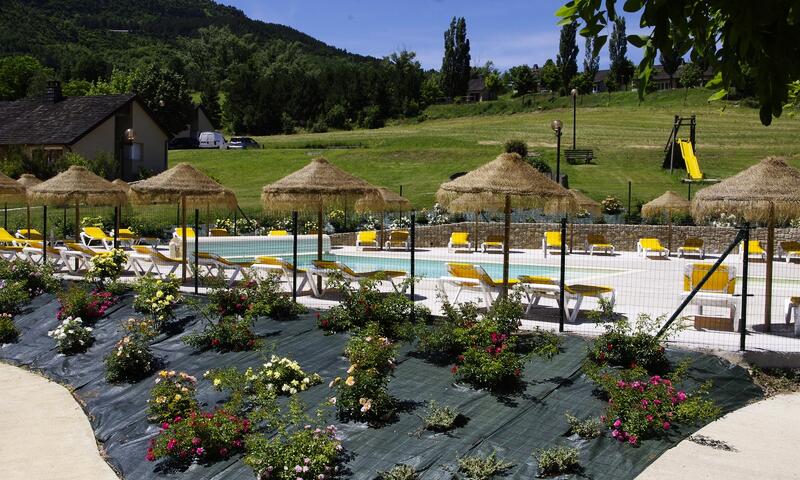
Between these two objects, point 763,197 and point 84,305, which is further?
point 84,305

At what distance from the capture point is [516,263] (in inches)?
895

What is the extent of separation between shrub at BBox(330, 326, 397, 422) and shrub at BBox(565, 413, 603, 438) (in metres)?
1.83

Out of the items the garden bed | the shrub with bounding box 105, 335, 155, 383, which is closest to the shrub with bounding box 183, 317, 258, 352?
the garden bed

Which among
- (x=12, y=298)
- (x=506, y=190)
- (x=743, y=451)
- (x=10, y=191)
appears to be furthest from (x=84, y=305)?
(x=743, y=451)

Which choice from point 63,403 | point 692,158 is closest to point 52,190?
point 63,403

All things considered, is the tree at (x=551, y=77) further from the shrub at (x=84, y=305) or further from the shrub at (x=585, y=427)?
the shrub at (x=585, y=427)

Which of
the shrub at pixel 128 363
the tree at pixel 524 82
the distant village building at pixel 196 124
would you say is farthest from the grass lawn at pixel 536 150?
the shrub at pixel 128 363

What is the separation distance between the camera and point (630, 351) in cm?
886

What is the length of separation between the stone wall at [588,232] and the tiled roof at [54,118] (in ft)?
77.5

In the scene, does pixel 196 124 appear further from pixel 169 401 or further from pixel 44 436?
pixel 169 401

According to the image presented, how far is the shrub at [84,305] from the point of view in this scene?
1273 centimetres

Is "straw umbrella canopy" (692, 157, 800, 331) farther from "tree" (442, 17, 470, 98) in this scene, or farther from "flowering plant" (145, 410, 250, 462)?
"tree" (442, 17, 470, 98)

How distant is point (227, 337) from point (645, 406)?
5.72m

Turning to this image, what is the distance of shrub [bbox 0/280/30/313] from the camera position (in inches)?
547
